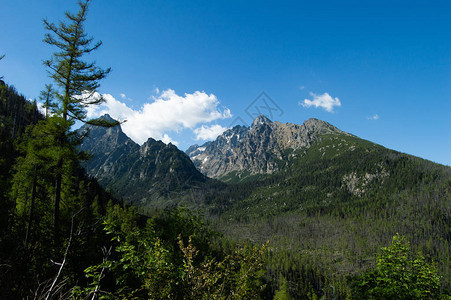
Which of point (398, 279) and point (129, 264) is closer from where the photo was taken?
point (129, 264)

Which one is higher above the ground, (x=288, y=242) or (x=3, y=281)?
(x=3, y=281)

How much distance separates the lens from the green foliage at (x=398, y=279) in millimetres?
7559

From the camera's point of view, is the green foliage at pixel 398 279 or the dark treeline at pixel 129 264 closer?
the dark treeline at pixel 129 264

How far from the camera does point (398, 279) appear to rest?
811 centimetres

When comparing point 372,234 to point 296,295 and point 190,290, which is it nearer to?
point 296,295

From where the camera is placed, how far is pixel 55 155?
1306 centimetres

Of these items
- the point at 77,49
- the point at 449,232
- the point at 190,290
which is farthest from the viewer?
the point at 449,232

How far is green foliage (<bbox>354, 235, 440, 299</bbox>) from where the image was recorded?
7.56 m

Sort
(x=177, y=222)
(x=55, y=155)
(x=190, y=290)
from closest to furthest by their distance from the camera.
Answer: (x=190, y=290)
(x=177, y=222)
(x=55, y=155)

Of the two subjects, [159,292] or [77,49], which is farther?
[77,49]

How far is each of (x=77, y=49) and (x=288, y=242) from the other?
651ft

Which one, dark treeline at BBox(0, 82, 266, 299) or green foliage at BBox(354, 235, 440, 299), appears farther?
green foliage at BBox(354, 235, 440, 299)

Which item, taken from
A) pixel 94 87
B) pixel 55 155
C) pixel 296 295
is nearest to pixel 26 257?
pixel 55 155

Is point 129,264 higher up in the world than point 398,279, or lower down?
higher up
